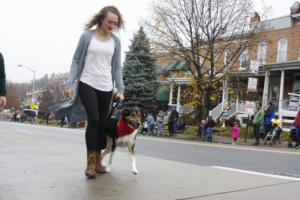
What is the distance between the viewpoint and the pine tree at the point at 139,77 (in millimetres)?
41906

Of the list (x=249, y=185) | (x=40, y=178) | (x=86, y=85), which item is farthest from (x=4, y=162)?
(x=249, y=185)

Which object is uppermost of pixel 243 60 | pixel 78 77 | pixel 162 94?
pixel 243 60

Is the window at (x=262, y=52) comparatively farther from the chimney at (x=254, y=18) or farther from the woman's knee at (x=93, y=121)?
the woman's knee at (x=93, y=121)

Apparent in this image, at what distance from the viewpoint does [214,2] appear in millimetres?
26891

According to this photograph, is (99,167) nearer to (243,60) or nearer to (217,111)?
(243,60)

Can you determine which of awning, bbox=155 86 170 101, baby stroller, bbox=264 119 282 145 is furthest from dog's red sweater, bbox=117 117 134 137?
awning, bbox=155 86 170 101

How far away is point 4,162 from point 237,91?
26250mm

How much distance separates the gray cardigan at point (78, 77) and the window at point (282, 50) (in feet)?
98.0

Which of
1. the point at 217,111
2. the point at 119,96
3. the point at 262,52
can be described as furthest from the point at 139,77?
the point at 119,96

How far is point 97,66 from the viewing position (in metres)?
5.54

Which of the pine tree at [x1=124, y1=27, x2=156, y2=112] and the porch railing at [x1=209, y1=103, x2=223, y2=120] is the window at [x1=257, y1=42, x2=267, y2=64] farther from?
the pine tree at [x1=124, y1=27, x2=156, y2=112]

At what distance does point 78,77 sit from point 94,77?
205 mm

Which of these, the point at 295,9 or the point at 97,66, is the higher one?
the point at 295,9

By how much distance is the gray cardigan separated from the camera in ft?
18.1
